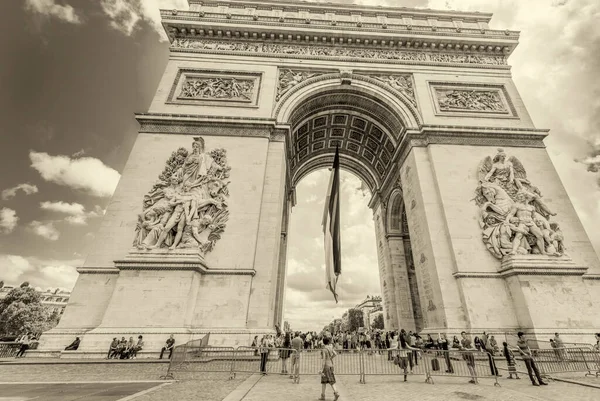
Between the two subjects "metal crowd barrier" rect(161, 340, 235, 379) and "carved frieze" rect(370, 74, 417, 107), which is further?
"carved frieze" rect(370, 74, 417, 107)

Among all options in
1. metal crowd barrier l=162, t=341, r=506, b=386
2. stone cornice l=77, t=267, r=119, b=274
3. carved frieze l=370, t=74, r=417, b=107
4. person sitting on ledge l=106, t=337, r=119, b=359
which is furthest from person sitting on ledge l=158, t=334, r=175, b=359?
carved frieze l=370, t=74, r=417, b=107

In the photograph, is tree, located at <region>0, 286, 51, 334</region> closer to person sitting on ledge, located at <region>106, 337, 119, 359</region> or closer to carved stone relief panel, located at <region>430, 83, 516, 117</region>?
person sitting on ledge, located at <region>106, 337, 119, 359</region>

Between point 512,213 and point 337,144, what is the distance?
848 cm

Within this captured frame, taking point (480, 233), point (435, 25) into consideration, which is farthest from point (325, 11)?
point (480, 233)

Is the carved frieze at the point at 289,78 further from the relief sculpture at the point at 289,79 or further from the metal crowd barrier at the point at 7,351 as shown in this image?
the metal crowd barrier at the point at 7,351

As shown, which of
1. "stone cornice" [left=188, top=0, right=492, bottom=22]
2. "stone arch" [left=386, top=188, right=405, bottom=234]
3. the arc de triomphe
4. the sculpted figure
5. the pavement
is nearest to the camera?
the pavement

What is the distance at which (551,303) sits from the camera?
34.9 feet

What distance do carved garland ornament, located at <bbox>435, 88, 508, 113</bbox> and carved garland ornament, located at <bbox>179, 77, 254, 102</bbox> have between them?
432 inches

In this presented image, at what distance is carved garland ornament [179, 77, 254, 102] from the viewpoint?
50.4ft

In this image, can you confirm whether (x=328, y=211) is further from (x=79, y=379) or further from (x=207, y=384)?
(x=79, y=379)

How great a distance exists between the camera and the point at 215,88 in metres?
15.7

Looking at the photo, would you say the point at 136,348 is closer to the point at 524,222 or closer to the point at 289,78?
the point at 289,78

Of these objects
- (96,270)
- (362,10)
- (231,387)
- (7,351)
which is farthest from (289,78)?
(7,351)

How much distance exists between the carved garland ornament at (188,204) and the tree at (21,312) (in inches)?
1459
